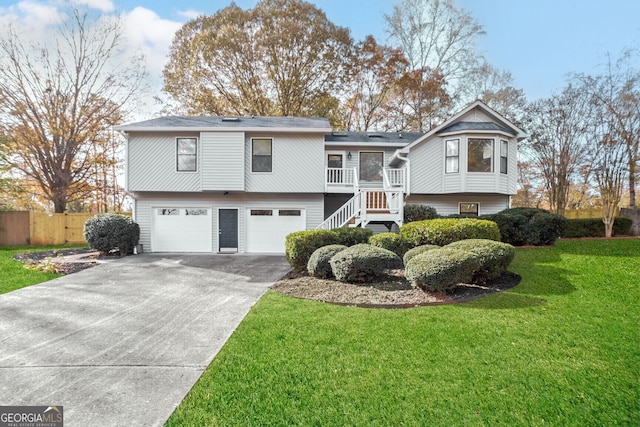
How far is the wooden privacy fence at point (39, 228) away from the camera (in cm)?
1451

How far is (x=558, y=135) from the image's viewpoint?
16.3 meters

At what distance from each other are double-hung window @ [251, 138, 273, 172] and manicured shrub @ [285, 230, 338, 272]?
201 inches

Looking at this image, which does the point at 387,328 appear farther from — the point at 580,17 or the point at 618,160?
the point at 618,160

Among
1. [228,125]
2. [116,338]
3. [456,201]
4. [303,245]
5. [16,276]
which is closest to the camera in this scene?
[116,338]

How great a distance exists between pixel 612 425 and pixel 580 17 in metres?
11.1

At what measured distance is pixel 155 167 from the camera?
12.4m

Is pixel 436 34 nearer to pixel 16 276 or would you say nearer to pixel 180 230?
pixel 180 230

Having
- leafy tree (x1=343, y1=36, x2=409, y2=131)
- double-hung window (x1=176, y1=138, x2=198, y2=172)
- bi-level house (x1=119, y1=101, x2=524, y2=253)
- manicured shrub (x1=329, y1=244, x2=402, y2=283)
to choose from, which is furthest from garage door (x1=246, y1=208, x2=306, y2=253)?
leafy tree (x1=343, y1=36, x2=409, y2=131)

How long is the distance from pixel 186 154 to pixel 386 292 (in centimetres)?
1030

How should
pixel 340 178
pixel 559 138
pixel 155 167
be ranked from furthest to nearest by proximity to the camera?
pixel 559 138
pixel 340 178
pixel 155 167

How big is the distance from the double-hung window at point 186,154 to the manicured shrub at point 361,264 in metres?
8.47

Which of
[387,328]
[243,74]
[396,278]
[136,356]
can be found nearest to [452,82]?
[243,74]

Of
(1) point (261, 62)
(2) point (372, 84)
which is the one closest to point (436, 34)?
(2) point (372, 84)

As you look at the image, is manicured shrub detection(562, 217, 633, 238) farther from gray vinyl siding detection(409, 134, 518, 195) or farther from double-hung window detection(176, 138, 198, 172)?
double-hung window detection(176, 138, 198, 172)
